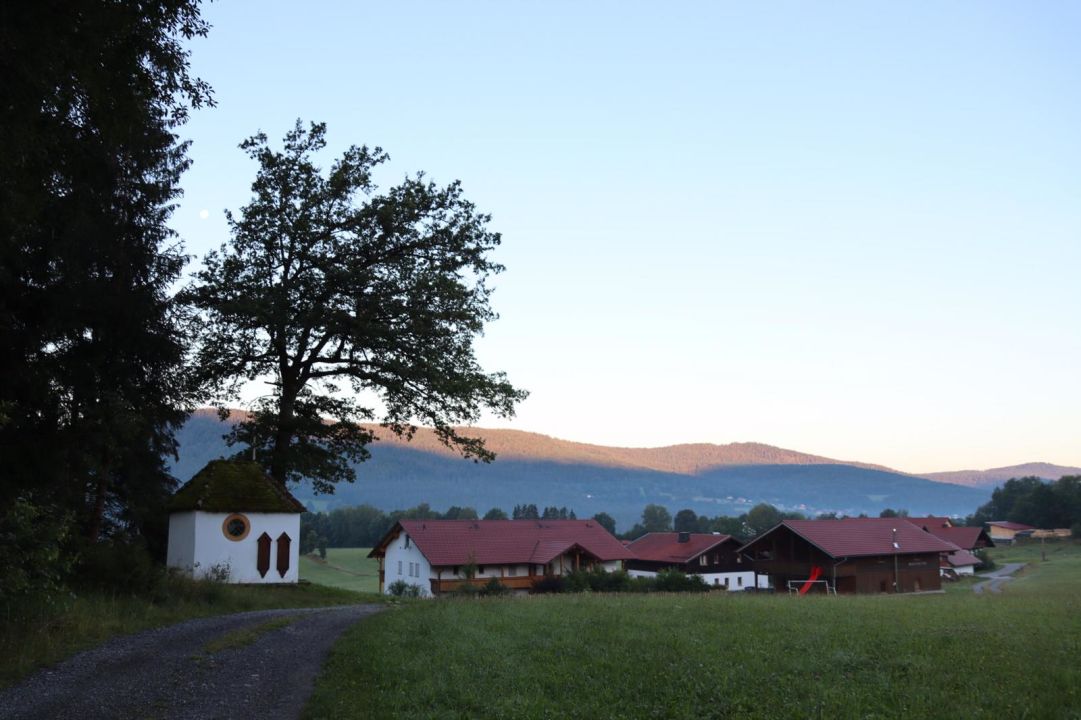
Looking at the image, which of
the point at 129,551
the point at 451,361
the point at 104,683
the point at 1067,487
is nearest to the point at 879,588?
the point at 451,361

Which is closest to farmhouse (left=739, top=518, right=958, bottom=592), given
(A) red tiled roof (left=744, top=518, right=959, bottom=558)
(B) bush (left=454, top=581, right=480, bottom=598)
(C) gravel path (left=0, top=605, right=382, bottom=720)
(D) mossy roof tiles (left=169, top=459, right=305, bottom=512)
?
(A) red tiled roof (left=744, top=518, right=959, bottom=558)

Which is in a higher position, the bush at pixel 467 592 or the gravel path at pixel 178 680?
the gravel path at pixel 178 680

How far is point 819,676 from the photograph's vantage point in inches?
507

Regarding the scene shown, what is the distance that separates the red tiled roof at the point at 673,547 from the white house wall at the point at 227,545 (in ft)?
238

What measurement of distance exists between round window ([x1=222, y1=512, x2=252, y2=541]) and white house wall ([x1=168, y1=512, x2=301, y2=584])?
126 millimetres

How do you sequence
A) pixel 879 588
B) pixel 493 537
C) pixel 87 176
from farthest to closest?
pixel 493 537
pixel 879 588
pixel 87 176

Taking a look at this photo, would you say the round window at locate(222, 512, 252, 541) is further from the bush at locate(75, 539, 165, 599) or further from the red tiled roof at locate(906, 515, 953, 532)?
the red tiled roof at locate(906, 515, 953, 532)

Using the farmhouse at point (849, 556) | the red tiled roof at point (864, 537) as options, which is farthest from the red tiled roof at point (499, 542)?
the red tiled roof at point (864, 537)

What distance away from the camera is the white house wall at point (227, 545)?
113 ft

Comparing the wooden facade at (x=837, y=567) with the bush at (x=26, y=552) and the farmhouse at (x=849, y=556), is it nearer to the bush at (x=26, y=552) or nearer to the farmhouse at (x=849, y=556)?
the farmhouse at (x=849, y=556)

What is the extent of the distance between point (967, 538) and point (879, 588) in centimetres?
5889

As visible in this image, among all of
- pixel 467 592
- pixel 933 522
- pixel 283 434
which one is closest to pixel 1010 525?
pixel 933 522

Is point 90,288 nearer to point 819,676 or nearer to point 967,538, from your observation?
point 819,676

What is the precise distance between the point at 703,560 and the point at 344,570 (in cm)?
5850
